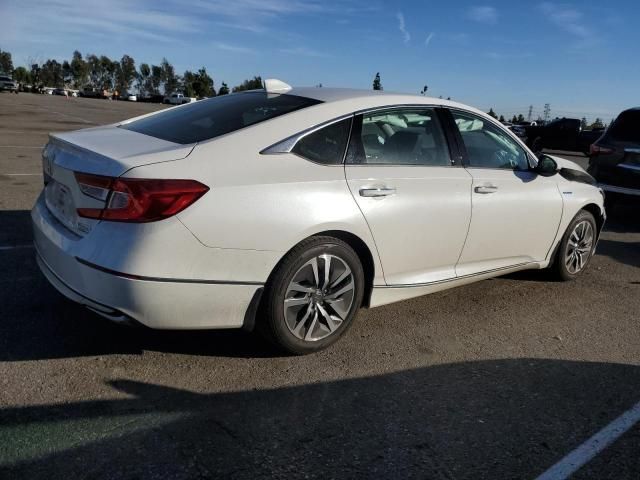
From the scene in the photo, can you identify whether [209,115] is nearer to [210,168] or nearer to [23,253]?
[210,168]

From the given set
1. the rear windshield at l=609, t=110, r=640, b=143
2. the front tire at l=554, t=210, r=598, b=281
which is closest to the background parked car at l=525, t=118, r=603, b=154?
the rear windshield at l=609, t=110, r=640, b=143

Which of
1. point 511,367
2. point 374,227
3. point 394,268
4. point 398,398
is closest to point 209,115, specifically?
point 374,227

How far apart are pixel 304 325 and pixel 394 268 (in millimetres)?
735

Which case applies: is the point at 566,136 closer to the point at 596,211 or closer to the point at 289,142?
the point at 596,211

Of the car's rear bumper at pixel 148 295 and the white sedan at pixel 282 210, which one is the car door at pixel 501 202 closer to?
the white sedan at pixel 282 210

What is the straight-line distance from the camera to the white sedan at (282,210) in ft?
9.59

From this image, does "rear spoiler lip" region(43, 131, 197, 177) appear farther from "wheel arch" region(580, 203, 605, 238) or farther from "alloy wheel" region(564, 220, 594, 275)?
"wheel arch" region(580, 203, 605, 238)

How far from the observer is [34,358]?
3.28 m

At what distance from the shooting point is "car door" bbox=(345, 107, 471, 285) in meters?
3.64

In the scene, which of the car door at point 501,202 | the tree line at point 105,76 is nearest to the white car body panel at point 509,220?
the car door at point 501,202

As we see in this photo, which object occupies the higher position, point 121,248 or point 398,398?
point 121,248

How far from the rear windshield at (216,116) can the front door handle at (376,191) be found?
667 millimetres

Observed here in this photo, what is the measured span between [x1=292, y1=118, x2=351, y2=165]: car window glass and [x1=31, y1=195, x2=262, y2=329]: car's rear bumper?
842 mm

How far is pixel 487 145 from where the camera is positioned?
459 cm
